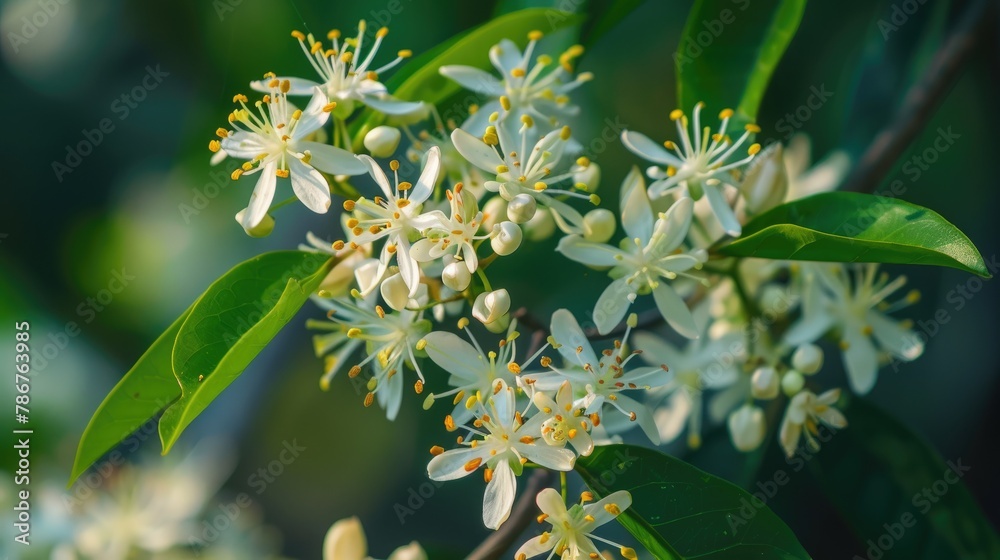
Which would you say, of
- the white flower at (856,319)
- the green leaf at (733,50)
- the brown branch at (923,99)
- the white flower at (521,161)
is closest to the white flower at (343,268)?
the white flower at (521,161)

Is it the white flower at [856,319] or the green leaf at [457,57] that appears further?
the white flower at [856,319]

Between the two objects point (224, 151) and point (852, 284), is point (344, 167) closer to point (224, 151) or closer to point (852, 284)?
point (224, 151)

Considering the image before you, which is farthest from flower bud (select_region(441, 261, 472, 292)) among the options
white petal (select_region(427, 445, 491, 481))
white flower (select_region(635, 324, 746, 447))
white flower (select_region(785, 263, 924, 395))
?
white flower (select_region(785, 263, 924, 395))

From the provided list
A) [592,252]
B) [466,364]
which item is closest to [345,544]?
[466,364]

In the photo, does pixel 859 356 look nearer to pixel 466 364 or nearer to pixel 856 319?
pixel 856 319

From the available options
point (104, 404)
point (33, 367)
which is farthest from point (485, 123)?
point (33, 367)

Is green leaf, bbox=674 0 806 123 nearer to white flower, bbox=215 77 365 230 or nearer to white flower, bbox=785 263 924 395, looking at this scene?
white flower, bbox=785 263 924 395

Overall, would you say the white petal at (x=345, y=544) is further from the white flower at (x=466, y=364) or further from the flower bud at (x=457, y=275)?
the flower bud at (x=457, y=275)
